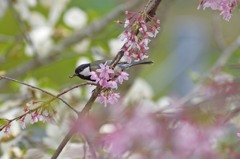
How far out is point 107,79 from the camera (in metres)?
0.74

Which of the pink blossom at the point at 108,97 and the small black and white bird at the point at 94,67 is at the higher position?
the small black and white bird at the point at 94,67

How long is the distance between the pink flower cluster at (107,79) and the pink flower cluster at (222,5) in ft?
0.42

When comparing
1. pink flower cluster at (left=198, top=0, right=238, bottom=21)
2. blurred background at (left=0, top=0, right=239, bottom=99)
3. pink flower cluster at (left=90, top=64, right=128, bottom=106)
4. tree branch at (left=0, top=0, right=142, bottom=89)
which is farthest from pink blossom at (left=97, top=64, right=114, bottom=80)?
tree branch at (left=0, top=0, right=142, bottom=89)

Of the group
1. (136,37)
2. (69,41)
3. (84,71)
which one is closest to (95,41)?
(69,41)

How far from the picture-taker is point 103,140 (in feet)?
2.85

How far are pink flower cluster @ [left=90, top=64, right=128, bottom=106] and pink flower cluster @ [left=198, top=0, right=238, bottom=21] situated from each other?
128 millimetres

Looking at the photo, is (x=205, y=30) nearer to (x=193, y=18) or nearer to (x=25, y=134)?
(x=193, y=18)

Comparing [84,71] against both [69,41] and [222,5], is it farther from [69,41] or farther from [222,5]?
[69,41]

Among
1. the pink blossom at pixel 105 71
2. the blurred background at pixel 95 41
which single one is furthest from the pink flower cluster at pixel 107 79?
the blurred background at pixel 95 41

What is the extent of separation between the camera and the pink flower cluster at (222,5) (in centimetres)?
73

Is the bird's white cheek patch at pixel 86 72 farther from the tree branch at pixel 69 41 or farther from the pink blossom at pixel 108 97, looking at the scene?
the tree branch at pixel 69 41

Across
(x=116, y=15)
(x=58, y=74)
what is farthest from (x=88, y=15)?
(x=58, y=74)

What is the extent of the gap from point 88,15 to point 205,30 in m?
2.32

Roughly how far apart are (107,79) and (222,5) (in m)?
0.16
